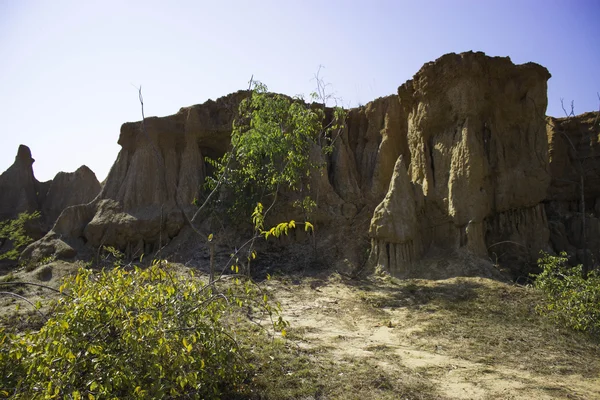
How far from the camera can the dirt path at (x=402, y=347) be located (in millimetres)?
4914

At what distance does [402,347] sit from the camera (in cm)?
676

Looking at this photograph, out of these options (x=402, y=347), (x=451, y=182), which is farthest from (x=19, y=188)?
(x=402, y=347)

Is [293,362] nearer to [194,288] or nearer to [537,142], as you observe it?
[194,288]

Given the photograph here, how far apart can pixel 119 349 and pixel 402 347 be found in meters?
4.60

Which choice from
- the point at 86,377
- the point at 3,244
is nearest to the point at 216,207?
the point at 86,377

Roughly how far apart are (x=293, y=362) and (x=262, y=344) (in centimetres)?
93

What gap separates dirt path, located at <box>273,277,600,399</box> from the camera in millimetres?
4914

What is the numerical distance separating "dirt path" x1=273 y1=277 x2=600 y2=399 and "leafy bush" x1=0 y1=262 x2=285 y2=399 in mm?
2345

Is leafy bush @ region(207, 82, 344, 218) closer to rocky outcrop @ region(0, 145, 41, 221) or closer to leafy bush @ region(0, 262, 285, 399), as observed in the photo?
leafy bush @ region(0, 262, 285, 399)

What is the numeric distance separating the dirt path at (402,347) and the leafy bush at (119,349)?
2.35 metres

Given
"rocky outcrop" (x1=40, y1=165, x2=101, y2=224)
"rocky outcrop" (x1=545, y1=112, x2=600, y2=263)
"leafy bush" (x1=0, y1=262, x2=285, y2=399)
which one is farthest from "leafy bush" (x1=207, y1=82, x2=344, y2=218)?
"rocky outcrop" (x1=40, y1=165, x2=101, y2=224)

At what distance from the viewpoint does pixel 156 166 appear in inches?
781

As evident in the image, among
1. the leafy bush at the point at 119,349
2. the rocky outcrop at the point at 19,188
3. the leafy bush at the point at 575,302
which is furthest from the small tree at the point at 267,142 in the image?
the rocky outcrop at the point at 19,188

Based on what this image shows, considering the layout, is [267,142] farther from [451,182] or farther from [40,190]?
[40,190]
